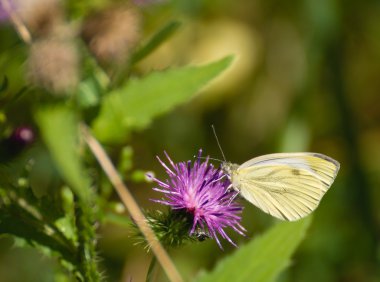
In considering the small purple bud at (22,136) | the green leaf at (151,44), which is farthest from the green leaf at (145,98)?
the small purple bud at (22,136)

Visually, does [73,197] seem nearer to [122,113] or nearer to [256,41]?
[122,113]

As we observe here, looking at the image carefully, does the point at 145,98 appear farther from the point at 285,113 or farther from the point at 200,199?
the point at 285,113

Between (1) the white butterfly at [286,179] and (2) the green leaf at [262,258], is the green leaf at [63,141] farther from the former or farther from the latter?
(1) the white butterfly at [286,179]

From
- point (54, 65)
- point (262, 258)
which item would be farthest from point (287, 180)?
point (54, 65)

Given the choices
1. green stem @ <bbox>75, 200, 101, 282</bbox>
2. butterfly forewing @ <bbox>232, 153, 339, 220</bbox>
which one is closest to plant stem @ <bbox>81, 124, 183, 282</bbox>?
green stem @ <bbox>75, 200, 101, 282</bbox>

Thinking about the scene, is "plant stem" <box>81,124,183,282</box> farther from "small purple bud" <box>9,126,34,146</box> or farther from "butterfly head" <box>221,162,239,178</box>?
"butterfly head" <box>221,162,239,178</box>

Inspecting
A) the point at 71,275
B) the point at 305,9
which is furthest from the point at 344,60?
the point at 71,275
